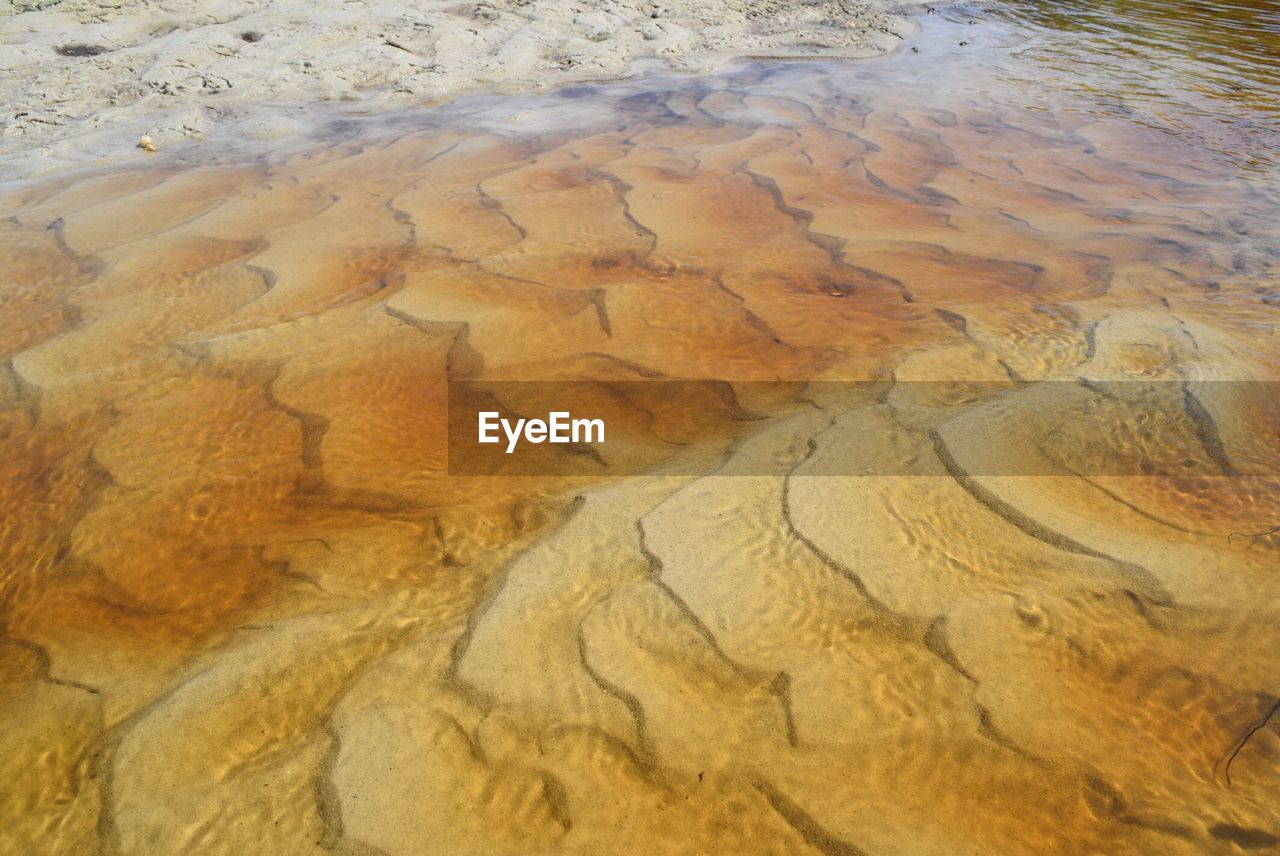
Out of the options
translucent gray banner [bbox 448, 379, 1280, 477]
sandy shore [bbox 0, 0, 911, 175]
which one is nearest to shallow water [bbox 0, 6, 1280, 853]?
translucent gray banner [bbox 448, 379, 1280, 477]

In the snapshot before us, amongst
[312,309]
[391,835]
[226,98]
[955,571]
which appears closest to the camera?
[391,835]

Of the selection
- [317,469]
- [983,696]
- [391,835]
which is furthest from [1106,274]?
[391,835]

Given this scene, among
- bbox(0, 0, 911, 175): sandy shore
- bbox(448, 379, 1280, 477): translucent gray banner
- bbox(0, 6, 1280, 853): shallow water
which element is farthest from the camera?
bbox(0, 0, 911, 175): sandy shore

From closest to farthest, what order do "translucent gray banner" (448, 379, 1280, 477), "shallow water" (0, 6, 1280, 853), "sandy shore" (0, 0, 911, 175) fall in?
"shallow water" (0, 6, 1280, 853), "translucent gray banner" (448, 379, 1280, 477), "sandy shore" (0, 0, 911, 175)

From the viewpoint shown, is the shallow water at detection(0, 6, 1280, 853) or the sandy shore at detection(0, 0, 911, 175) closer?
the shallow water at detection(0, 6, 1280, 853)

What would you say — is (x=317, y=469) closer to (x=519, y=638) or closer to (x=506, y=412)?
(x=506, y=412)

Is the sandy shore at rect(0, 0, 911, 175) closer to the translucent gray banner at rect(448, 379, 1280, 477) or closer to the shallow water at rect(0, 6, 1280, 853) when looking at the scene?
Answer: the shallow water at rect(0, 6, 1280, 853)

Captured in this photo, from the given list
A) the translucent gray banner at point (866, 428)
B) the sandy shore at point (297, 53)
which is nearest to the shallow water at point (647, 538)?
the translucent gray banner at point (866, 428)

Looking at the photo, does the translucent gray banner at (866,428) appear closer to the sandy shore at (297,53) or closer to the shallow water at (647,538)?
the shallow water at (647,538)
